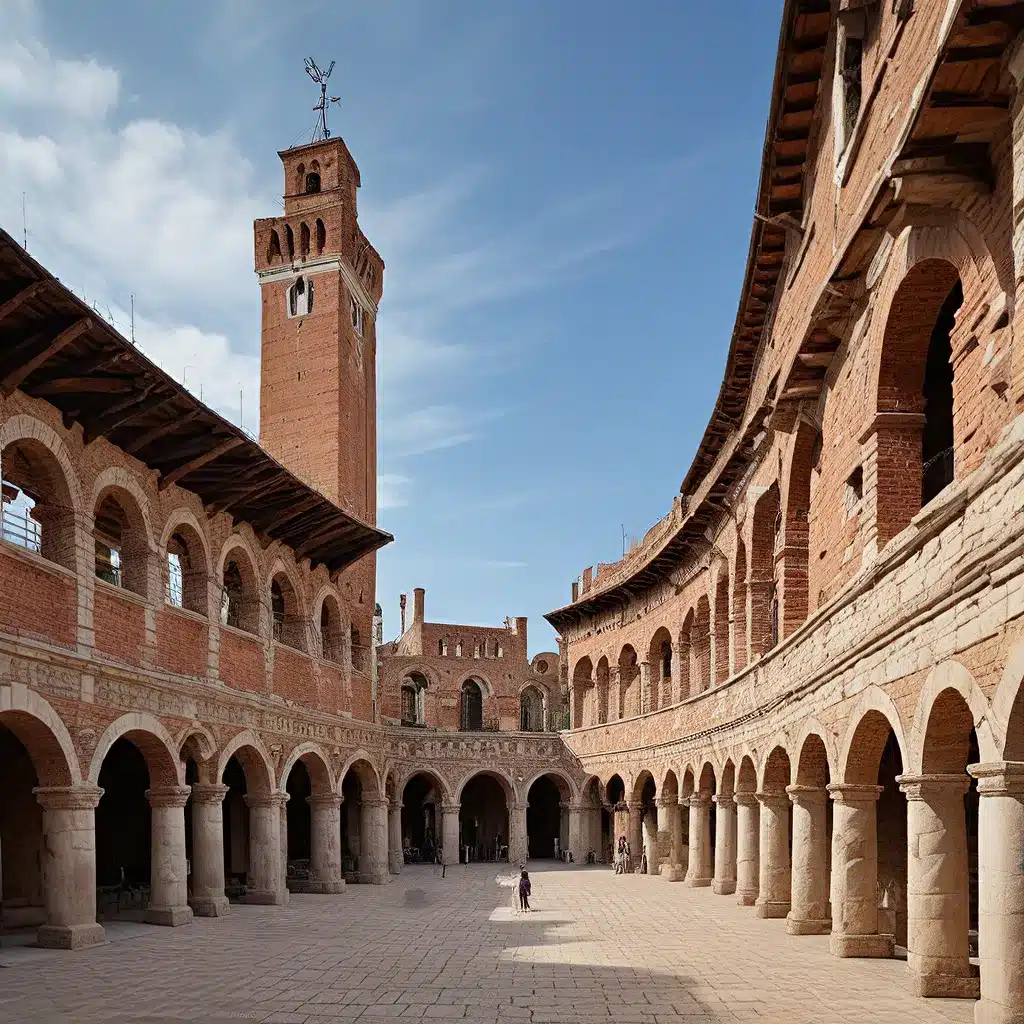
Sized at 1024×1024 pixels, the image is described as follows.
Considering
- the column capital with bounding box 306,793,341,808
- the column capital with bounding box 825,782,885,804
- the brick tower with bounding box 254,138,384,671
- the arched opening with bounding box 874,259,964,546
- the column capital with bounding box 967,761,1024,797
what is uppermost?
the brick tower with bounding box 254,138,384,671

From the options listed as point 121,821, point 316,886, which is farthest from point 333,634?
point 121,821

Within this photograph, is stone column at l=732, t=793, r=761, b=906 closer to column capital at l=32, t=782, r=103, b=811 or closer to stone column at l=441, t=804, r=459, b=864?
column capital at l=32, t=782, r=103, b=811

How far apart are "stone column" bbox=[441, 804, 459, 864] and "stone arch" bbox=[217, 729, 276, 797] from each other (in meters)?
12.4

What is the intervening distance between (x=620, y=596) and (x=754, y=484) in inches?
547

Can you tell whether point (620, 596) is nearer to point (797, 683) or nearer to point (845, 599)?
point (797, 683)

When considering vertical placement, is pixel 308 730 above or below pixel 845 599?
below

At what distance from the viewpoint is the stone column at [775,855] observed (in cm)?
1645

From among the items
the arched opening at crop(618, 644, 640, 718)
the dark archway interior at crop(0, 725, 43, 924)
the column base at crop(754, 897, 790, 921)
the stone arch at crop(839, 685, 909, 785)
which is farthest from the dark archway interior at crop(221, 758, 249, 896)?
the stone arch at crop(839, 685, 909, 785)

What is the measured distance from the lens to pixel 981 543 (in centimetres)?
757

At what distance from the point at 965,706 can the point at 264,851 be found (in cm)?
1456

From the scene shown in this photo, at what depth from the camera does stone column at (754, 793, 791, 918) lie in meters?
16.5

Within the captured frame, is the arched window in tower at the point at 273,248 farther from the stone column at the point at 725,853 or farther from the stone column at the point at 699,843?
the stone column at the point at 725,853

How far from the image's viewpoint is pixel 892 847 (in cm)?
1378

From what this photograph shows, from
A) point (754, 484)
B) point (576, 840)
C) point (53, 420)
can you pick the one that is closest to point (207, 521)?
point (53, 420)
